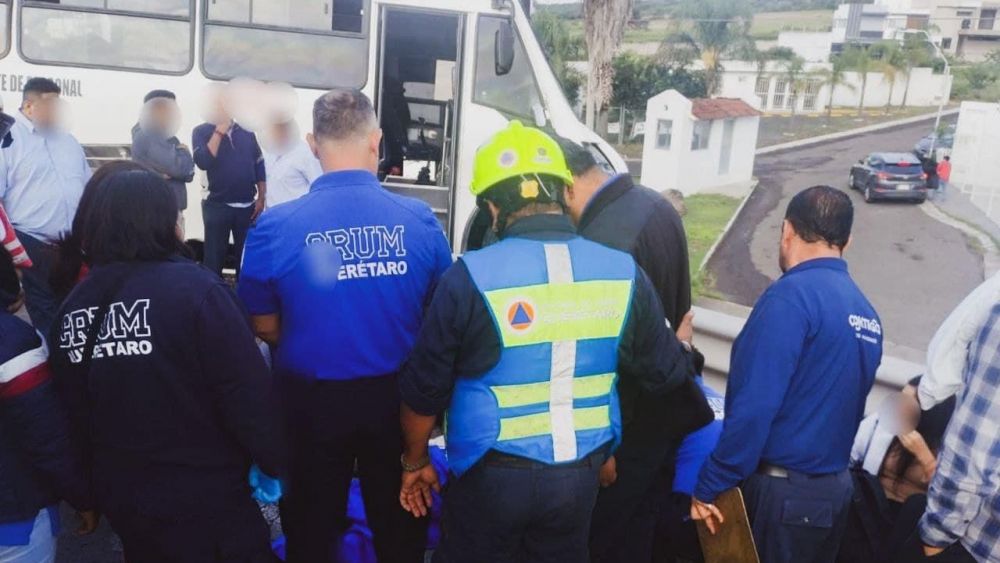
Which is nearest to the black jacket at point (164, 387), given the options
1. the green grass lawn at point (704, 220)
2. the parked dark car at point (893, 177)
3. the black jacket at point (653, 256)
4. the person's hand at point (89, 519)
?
the person's hand at point (89, 519)

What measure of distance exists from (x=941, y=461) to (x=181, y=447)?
89.6 inches

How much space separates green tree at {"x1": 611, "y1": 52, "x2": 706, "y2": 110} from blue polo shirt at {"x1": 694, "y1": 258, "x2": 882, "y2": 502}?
124ft

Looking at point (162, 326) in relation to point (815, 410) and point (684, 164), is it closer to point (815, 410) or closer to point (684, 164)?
point (815, 410)

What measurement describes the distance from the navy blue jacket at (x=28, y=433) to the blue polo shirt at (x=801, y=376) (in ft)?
6.81

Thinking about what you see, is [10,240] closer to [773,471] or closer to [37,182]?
[37,182]

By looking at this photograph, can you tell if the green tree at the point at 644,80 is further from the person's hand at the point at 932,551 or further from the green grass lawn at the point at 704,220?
the person's hand at the point at 932,551

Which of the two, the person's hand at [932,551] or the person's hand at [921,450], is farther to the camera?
the person's hand at [921,450]

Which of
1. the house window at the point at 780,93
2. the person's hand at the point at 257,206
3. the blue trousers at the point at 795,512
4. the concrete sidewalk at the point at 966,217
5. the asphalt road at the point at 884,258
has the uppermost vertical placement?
the house window at the point at 780,93

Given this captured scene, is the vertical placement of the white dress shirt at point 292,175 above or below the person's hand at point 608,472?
above

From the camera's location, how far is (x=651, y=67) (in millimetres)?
40844

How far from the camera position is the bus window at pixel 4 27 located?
23.4ft

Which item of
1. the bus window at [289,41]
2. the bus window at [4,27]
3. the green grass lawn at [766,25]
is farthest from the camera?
the green grass lawn at [766,25]

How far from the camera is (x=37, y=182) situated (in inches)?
203

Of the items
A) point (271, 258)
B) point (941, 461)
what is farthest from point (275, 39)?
point (941, 461)
